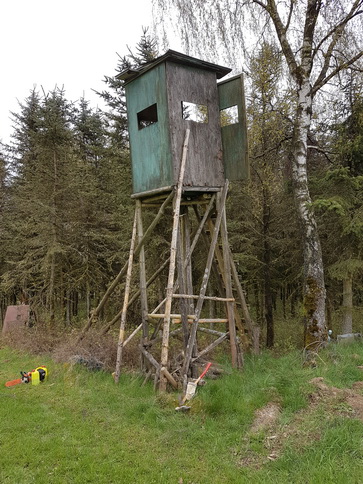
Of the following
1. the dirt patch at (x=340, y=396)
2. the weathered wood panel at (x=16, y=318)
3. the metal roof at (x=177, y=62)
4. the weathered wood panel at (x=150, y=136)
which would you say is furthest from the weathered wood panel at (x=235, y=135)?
the weathered wood panel at (x=16, y=318)

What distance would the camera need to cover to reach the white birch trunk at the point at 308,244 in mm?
7371

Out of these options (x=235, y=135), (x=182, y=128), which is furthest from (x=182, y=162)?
(x=235, y=135)

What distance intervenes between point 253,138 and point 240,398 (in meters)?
7.58

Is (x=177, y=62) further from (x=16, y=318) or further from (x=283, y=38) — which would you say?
(x=16, y=318)

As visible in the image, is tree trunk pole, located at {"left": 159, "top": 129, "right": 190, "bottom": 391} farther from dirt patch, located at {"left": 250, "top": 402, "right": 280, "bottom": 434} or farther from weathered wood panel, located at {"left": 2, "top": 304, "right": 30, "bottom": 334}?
weathered wood panel, located at {"left": 2, "top": 304, "right": 30, "bottom": 334}

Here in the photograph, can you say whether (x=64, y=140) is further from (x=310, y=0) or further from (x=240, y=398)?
(x=240, y=398)

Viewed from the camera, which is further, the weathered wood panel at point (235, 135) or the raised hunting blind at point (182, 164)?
the weathered wood panel at point (235, 135)

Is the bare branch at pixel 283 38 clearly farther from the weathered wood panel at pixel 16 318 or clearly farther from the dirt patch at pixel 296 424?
the weathered wood panel at pixel 16 318

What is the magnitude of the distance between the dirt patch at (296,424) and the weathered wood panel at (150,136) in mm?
4484

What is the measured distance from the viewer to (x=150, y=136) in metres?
7.49

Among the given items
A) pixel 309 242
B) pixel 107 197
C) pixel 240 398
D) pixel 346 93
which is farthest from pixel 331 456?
pixel 107 197

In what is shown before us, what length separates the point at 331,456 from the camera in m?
3.77

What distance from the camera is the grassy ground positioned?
3867 mm

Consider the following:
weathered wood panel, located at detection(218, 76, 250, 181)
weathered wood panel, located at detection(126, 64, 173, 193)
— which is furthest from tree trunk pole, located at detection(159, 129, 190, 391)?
weathered wood panel, located at detection(218, 76, 250, 181)
